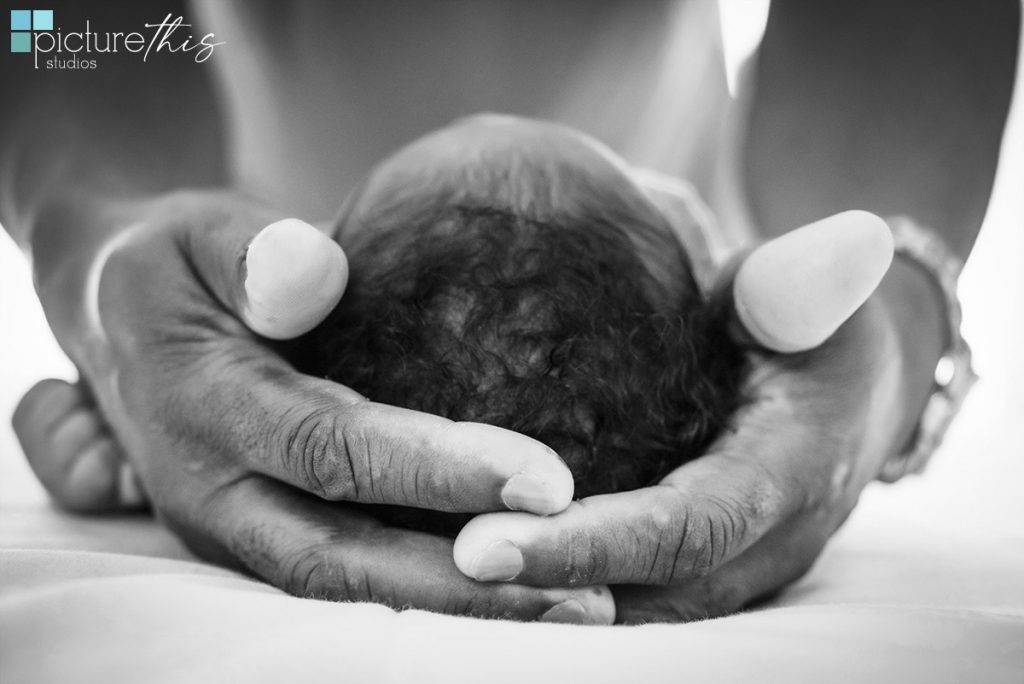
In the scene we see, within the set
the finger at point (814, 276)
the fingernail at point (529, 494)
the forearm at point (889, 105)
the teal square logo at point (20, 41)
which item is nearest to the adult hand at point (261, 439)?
the fingernail at point (529, 494)

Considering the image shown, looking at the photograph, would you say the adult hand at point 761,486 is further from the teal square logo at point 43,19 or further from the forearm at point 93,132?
the teal square logo at point 43,19

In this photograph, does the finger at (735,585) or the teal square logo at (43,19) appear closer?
the finger at (735,585)

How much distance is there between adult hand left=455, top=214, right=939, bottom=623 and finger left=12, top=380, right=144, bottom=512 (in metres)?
0.46

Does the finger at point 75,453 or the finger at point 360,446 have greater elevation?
the finger at point 360,446

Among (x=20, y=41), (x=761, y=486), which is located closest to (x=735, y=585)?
(x=761, y=486)

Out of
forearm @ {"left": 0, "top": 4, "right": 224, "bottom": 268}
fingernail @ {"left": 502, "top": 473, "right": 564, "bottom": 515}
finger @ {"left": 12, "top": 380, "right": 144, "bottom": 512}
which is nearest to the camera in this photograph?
fingernail @ {"left": 502, "top": 473, "right": 564, "bottom": 515}

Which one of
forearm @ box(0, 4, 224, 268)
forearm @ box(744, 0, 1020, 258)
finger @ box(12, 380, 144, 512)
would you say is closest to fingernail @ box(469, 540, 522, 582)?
finger @ box(12, 380, 144, 512)

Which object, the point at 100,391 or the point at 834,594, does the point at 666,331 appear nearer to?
the point at 834,594

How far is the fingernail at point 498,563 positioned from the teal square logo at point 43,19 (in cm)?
89

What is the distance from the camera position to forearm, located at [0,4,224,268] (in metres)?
0.99

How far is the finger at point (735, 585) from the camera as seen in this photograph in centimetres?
56

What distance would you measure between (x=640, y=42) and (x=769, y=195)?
29cm

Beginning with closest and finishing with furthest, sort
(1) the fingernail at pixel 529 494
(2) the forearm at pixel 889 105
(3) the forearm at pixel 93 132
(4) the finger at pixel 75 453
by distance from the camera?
(1) the fingernail at pixel 529 494 < (4) the finger at pixel 75 453 < (3) the forearm at pixel 93 132 < (2) the forearm at pixel 889 105

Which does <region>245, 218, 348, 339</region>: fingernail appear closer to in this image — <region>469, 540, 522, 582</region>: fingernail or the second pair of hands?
the second pair of hands
